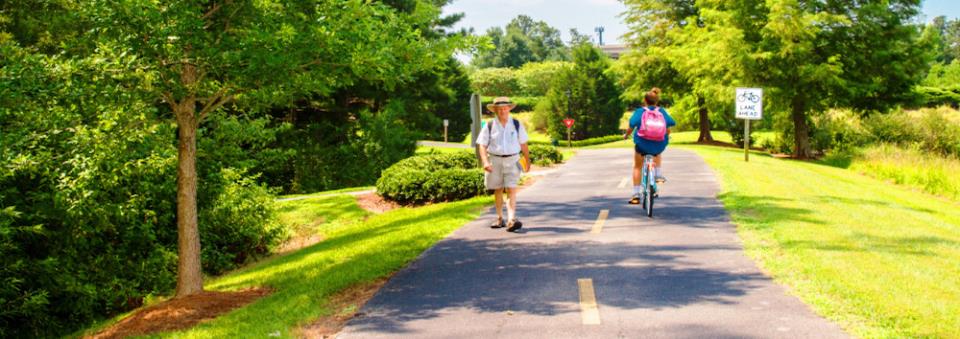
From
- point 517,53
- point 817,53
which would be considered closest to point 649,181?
point 817,53

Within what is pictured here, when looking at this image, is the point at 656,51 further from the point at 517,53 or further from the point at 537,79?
the point at 517,53

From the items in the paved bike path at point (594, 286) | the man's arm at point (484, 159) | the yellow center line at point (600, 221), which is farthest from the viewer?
the yellow center line at point (600, 221)

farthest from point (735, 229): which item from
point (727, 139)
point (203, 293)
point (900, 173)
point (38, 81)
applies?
point (727, 139)

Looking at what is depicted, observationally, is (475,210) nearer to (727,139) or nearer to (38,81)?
(38,81)

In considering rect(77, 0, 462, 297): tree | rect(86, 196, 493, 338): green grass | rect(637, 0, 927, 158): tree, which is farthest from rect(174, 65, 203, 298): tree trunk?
rect(637, 0, 927, 158): tree

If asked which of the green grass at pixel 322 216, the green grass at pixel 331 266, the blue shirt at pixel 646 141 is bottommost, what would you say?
the green grass at pixel 322 216

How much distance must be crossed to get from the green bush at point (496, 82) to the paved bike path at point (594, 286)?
8124 cm

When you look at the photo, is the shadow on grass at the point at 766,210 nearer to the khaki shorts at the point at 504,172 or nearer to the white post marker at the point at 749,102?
the khaki shorts at the point at 504,172

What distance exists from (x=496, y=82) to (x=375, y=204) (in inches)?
3020

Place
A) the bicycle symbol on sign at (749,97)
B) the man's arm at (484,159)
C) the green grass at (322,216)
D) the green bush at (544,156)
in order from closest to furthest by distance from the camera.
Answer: the man's arm at (484,159) → the green grass at (322,216) → the green bush at (544,156) → the bicycle symbol on sign at (749,97)

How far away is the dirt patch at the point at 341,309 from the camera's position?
20.0 feet

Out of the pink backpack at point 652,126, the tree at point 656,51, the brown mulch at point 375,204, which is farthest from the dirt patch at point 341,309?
the tree at point 656,51

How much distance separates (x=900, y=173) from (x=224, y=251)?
72.5 feet

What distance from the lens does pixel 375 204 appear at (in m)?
17.6
